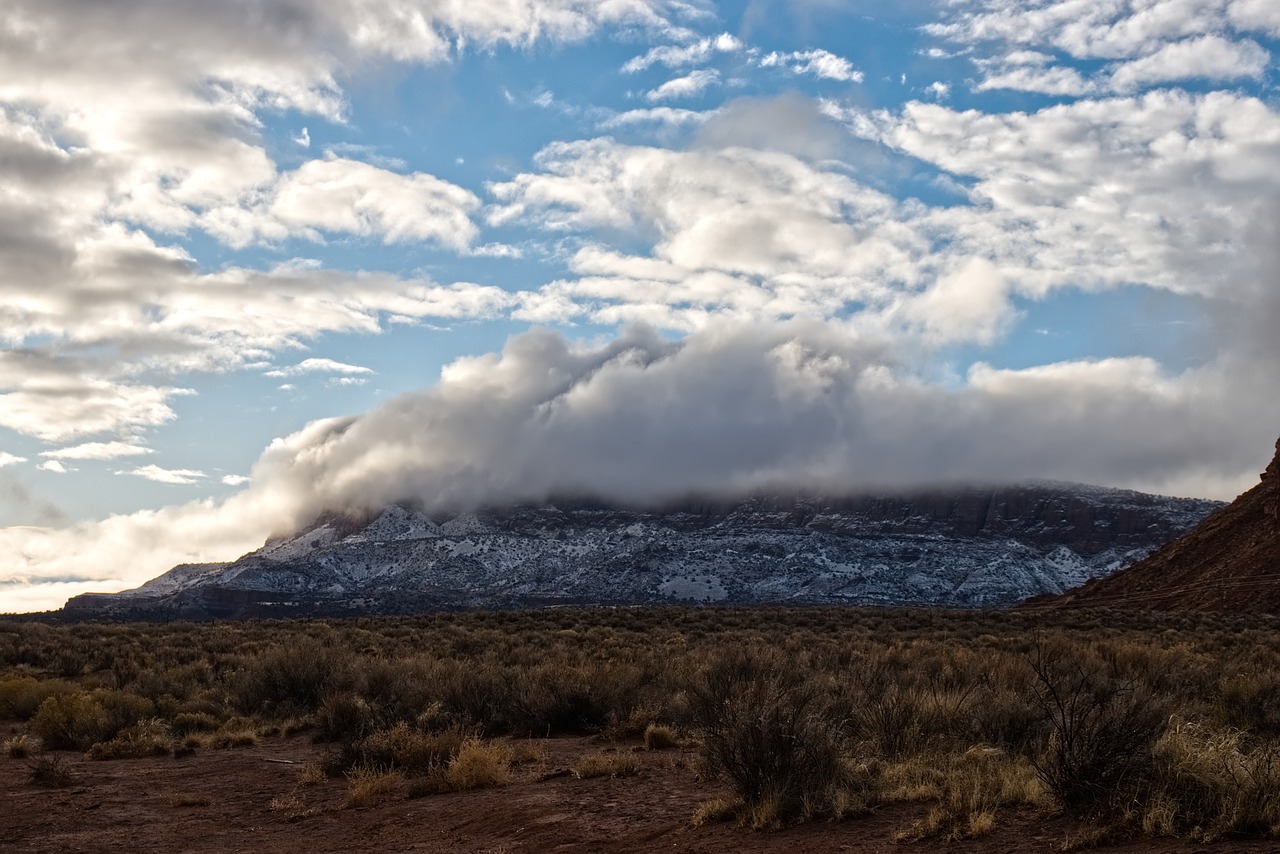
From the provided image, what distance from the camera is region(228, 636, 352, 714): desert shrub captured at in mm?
23016

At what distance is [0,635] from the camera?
4422 cm

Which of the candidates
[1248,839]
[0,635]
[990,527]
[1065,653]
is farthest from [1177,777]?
[990,527]

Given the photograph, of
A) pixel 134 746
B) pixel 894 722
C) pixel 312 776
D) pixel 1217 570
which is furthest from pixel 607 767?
pixel 1217 570

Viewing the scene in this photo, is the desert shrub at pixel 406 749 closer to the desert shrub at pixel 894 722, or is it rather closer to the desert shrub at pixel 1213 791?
the desert shrub at pixel 894 722

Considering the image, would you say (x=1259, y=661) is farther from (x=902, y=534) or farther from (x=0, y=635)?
(x=902, y=534)

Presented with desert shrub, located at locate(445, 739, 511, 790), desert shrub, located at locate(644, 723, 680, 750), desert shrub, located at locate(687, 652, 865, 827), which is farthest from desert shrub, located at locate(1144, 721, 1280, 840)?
desert shrub, located at locate(644, 723, 680, 750)

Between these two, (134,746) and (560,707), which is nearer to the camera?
(134,746)

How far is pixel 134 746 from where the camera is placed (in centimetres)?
1864

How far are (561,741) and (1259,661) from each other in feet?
53.4

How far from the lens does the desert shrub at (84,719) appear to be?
64.8ft

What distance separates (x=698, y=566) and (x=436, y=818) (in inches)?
5882

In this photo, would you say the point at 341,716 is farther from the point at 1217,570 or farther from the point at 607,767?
the point at 1217,570

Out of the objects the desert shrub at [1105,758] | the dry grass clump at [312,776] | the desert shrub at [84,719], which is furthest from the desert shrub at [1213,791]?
the desert shrub at [84,719]

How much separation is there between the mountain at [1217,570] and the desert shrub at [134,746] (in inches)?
2242
